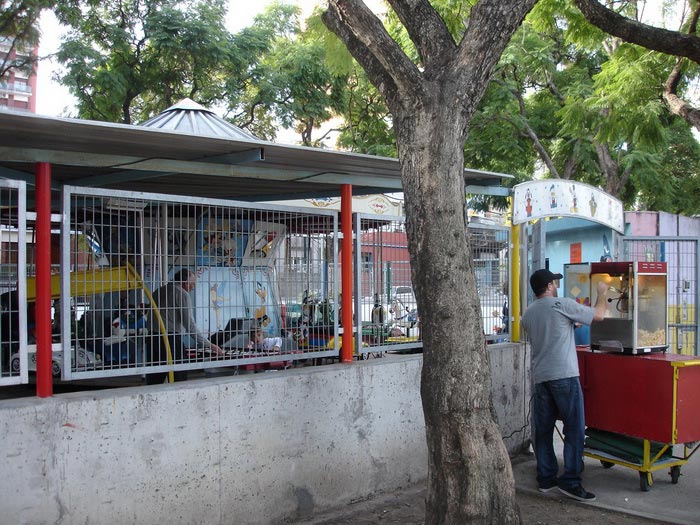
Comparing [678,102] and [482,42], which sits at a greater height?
[678,102]

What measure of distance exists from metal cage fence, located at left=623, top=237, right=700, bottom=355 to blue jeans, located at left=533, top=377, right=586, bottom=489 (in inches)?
183

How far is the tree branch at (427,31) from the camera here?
15.1 feet

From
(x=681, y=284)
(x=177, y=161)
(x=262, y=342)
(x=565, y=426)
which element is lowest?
(x=565, y=426)

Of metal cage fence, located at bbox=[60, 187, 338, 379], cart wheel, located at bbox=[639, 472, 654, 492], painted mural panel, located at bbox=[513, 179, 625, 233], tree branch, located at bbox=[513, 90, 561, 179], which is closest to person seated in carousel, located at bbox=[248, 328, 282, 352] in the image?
metal cage fence, located at bbox=[60, 187, 338, 379]

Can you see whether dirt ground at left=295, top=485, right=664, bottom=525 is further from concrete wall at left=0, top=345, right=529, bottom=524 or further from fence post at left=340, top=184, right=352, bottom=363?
fence post at left=340, top=184, right=352, bottom=363

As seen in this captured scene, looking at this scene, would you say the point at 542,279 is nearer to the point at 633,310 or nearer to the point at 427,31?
the point at 633,310

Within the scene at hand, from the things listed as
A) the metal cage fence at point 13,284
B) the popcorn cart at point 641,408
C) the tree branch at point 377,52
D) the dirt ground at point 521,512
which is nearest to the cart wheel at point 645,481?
the popcorn cart at point 641,408

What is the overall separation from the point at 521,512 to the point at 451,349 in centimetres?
210

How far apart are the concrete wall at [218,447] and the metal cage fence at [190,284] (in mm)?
303

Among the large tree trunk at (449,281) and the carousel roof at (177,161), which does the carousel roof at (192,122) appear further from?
the large tree trunk at (449,281)

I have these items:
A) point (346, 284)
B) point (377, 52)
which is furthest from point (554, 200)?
point (377, 52)

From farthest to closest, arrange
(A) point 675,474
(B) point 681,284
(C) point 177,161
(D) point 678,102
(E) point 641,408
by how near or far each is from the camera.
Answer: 1. (B) point 681,284
2. (D) point 678,102
3. (A) point 675,474
4. (E) point 641,408
5. (C) point 177,161

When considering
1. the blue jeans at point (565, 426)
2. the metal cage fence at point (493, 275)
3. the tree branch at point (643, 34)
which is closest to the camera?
the blue jeans at point (565, 426)

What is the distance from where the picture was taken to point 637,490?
609 centimetres
